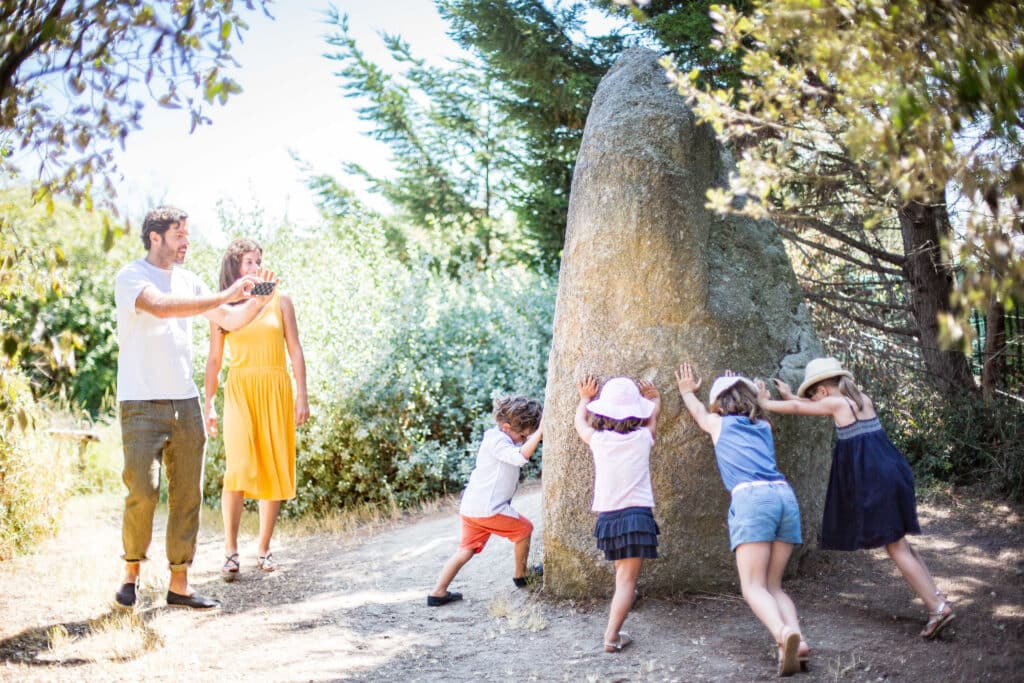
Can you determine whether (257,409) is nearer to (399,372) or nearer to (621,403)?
(621,403)

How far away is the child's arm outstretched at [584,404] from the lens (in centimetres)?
443

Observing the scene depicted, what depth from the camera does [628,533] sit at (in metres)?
4.12

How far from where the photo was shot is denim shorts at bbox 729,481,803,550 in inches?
152

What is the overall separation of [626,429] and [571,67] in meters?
5.78

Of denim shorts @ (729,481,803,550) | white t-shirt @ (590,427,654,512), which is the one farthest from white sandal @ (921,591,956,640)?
white t-shirt @ (590,427,654,512)

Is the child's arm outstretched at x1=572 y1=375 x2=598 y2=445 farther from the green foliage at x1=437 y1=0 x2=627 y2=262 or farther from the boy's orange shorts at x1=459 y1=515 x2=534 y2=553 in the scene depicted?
the green foliage at x1=437 y1=0 x2=627 y2=262

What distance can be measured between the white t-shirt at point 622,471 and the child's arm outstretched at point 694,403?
0.27 meters

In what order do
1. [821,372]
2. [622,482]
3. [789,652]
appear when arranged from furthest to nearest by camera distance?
[821,372]
[622,482]
[789,652]

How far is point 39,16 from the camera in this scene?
11.0 ft

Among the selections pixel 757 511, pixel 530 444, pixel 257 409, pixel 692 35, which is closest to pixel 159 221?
pixel 257 409

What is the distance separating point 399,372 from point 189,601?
3.83 m

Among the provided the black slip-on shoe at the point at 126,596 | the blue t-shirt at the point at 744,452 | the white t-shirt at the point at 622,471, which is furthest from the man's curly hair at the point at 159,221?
the blue t-shirt at the point at 744,452

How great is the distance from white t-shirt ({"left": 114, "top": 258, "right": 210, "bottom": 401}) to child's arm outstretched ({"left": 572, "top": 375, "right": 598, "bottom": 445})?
2.17m

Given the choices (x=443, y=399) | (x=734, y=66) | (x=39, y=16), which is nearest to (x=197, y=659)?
(x=39, y=16)
